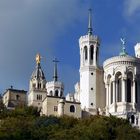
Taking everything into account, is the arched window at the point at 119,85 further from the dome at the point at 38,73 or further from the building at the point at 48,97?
the dome at the point at 38,73

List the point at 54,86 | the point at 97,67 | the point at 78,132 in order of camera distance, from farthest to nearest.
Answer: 1. the point at 54,86
2. the point at 97,67
3. the point at 78,132

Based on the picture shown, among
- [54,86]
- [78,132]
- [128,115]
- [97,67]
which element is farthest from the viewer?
[54,86]

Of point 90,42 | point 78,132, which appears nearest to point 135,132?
point 78,132

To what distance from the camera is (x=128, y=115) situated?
405 ft

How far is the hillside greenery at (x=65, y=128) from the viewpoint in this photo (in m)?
109

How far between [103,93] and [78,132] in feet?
73.4

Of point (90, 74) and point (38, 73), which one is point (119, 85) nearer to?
point (90, 74)

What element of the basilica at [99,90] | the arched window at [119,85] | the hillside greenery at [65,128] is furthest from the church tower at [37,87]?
the hillside greenery at [65,128]

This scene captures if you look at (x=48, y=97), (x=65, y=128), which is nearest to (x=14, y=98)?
(x=48, y=97)

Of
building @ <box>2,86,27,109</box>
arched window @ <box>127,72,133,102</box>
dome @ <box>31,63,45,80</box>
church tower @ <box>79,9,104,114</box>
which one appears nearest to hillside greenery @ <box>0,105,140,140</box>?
arched window @ <box>127,72,133,102</box>

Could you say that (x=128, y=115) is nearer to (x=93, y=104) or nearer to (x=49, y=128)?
(x=93, y=104)

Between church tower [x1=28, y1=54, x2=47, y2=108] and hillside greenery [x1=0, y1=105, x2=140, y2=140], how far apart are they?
60.5 ft

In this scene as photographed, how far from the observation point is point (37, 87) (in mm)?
142250

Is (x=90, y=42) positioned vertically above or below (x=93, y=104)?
above
